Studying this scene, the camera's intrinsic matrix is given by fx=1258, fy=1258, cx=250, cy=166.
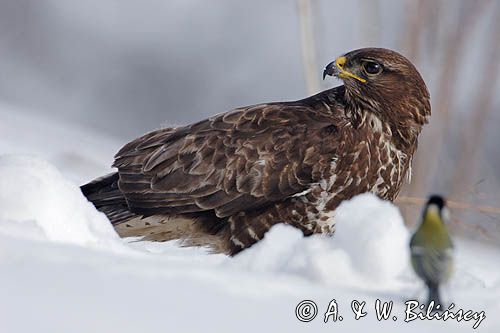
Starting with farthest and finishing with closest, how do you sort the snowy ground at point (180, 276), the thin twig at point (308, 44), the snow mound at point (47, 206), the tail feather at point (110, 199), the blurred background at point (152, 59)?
1. the blurred background at point (152, 59)
2. the thin twig at point (308, 44)
3. the tail feather at point (110, 199)
4. the snow mound at point (47, 206)
5. the snowy ground at point (180, 276)

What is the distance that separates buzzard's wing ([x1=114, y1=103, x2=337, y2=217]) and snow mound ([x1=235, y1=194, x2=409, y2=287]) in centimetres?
168

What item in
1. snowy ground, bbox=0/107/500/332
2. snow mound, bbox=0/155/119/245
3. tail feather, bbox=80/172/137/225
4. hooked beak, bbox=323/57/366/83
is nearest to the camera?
snowy ground, bbox=0/107/500/332

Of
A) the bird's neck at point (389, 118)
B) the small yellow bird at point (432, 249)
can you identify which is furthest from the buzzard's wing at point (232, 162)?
the small yellow bird at point (432, 249)

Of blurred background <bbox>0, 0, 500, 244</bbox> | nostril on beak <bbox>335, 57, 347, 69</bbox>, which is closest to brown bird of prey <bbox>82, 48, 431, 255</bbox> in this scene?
nostril on beak <bbox>335, 57, 347, 69</bbox>

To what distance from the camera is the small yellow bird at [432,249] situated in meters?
2.04

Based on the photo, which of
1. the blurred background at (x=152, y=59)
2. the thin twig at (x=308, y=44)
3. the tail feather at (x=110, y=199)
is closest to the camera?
the tail feather at (x=110, y=199)

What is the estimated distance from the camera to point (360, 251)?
2311 millimetres

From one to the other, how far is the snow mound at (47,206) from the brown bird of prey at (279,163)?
148 cm

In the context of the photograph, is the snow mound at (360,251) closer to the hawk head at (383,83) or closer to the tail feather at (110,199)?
the hawk head at (383,83)

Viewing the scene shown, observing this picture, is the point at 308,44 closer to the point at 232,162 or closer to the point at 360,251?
the point at 232,162

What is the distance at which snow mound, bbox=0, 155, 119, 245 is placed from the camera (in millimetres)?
2504

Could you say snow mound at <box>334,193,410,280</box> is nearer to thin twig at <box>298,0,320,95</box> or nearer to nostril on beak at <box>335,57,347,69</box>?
nostril on beak at <box>335,57,347,69</box>

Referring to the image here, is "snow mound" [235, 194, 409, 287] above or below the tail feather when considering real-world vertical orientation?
above

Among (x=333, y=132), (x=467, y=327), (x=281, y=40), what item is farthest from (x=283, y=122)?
(x=281, y=40)
